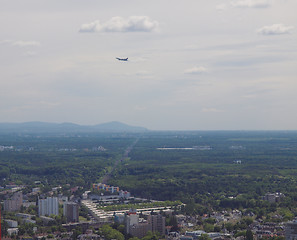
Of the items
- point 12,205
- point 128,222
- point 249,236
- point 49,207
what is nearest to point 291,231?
point 249,236

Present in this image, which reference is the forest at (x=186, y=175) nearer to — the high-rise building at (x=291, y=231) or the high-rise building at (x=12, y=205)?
the high-rise building at (x=291, y=231)

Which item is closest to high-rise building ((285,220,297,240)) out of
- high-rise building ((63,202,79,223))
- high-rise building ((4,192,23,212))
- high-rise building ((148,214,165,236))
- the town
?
the town

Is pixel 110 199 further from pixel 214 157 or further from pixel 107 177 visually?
pixel 214 157

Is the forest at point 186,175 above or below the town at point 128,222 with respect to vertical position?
above

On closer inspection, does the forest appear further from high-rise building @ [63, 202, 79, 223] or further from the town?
high-rise building @ [63, 202, 79, 223]

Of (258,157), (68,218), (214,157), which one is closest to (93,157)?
(214,157)

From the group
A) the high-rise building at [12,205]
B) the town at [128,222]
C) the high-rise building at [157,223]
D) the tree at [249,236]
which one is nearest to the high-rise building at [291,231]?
the town at [128,222]

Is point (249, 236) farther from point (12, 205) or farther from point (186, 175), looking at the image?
point (186, 175)

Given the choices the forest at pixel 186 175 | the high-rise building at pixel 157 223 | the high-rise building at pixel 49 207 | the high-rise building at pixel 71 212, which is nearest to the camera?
the high-rise building at pixel 157 223
